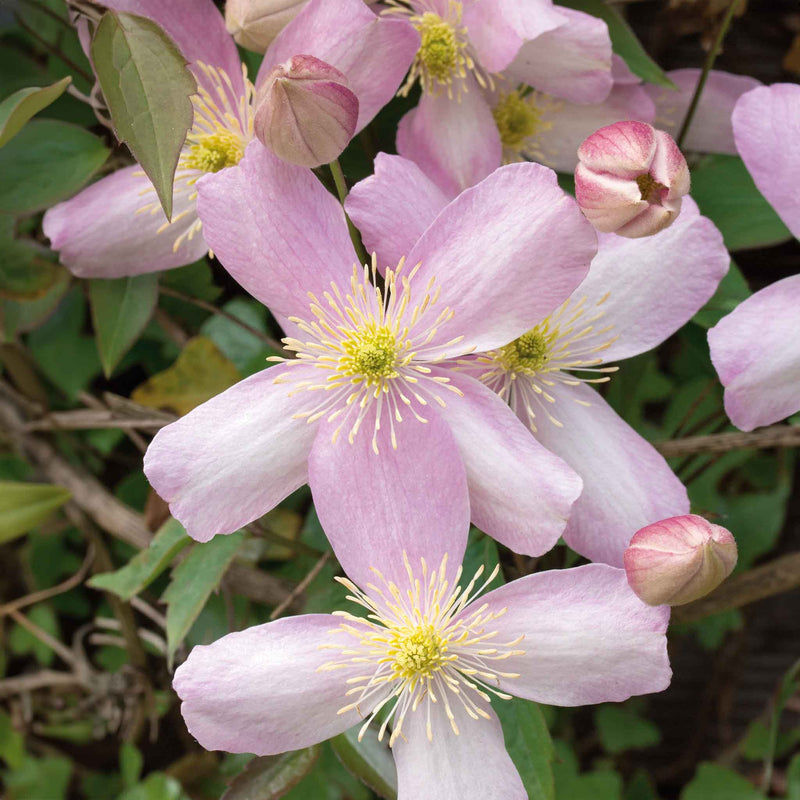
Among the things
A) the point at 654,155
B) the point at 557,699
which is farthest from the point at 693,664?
the point at 654,155

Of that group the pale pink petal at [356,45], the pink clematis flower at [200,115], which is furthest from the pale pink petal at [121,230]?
the pale pink petal at [356,45]

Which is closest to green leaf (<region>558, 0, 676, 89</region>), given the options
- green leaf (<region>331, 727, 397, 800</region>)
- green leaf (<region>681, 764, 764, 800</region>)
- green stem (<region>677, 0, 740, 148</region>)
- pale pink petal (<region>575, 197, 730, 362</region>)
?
green stem (<region>677, 0, 740, 148</region>)

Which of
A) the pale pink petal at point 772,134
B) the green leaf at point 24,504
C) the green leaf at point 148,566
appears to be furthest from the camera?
the green leaf at point 24,504

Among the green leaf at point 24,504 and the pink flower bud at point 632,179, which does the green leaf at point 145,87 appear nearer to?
the pink flower bud at point 632,179

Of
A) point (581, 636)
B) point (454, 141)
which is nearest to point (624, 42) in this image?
point (454, 141)

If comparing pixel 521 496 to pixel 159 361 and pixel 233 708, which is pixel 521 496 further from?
pixel 159 361
